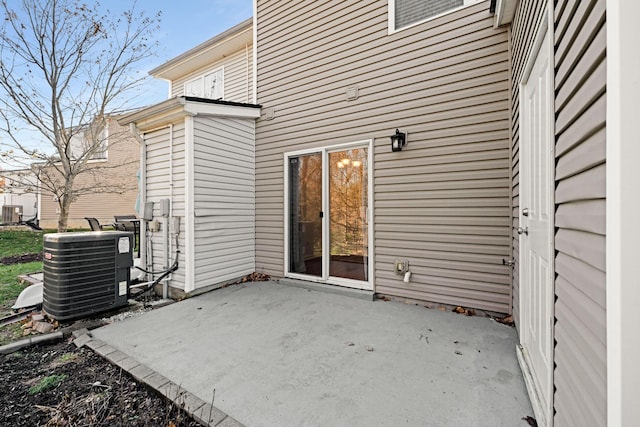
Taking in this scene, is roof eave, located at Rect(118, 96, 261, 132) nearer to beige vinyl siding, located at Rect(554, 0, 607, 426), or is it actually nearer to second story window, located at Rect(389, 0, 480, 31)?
second story window, located at Rect(389, 0, 480, 31)

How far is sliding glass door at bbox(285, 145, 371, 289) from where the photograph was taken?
4191 millimetres

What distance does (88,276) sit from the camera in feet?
11.2

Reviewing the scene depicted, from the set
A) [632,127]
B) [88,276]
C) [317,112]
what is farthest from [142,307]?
[632,127]

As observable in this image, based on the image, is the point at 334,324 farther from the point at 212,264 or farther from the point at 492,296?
the point at 212,264

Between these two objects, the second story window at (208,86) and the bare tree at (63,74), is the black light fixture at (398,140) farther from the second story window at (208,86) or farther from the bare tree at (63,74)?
the bare tree at (63,74)

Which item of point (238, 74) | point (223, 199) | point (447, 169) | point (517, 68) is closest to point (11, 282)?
point (223, 199)

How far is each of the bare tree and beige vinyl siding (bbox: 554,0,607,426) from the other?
8211 mm

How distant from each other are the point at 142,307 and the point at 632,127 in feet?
15.4

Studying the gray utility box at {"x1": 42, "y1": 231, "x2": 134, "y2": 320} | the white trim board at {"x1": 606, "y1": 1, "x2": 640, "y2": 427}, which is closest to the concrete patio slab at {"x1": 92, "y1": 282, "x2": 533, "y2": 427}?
the gray utility box at {"x1": 42, "y1": 231, "x2": 134, "y2": 320}

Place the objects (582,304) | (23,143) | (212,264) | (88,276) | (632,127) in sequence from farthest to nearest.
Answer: (23,143), (212,264), (88,276), (582,304), (632,127)

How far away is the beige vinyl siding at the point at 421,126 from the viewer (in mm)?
3311

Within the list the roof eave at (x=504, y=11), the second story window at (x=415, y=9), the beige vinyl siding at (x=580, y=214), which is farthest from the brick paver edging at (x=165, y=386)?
the second story window at (x=415, y=9)

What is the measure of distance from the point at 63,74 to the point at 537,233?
8731 millimetres

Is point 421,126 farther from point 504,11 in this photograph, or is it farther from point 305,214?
point 305,214
